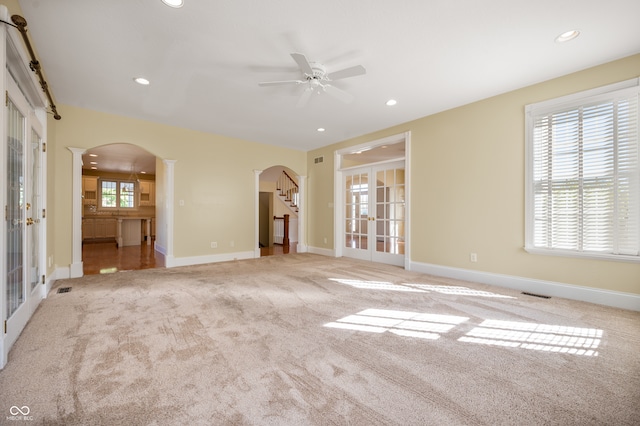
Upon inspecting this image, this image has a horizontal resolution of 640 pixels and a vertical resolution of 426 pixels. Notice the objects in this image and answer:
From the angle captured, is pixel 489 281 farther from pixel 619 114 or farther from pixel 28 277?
pixel 28 277

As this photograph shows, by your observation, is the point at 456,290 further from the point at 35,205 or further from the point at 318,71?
the point at 35,205

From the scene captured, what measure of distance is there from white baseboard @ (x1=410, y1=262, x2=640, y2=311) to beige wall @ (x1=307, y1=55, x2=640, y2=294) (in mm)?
65

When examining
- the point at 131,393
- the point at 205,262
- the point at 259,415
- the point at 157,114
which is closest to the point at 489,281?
the point at 259,415

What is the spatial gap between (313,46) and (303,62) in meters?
0.20

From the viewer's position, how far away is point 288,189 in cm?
1005

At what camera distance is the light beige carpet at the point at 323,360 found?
57.2 inches

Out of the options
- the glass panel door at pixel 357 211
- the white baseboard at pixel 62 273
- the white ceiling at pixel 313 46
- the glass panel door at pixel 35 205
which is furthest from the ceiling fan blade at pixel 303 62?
the white baseboard at pixel 62 273

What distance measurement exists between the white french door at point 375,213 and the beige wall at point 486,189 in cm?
54

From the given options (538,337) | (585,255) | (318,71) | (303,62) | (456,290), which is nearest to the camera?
(538,337)

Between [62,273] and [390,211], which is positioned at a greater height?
[390,211]

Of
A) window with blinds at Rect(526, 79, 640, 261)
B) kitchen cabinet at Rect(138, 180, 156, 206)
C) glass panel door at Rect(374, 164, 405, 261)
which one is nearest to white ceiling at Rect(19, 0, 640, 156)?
window with blinds at Rect(526, 79, 640, 261)

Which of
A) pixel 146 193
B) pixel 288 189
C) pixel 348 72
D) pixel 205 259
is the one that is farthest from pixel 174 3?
pixel 146 193

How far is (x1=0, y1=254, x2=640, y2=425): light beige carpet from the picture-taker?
4.77 ft

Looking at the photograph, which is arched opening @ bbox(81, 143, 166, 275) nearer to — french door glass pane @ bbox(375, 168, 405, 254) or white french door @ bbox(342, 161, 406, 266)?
white french door @ bbox(342, 161, 406, 266)
